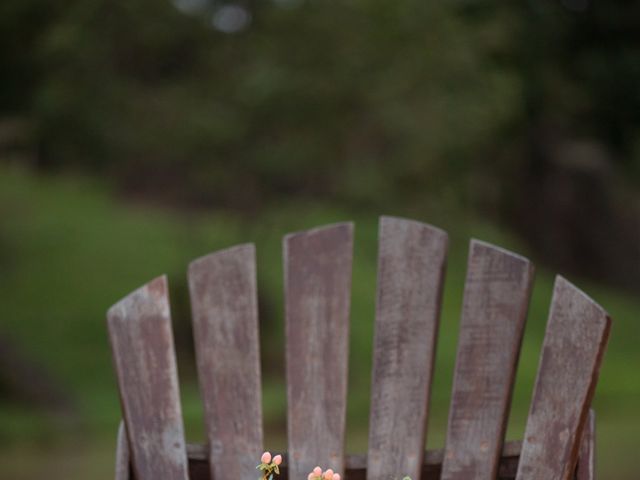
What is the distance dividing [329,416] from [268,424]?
6728 mm

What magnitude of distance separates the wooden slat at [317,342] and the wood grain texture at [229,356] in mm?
79

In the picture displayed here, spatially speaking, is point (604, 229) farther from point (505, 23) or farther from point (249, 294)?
point (249, 294)

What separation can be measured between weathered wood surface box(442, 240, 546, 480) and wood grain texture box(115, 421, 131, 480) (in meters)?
0.64

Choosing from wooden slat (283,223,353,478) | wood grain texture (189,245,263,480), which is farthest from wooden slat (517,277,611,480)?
wood grain texture (189,245,263,480)

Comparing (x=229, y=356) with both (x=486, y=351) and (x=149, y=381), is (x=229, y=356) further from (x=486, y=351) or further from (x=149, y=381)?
(x=486, y=351)

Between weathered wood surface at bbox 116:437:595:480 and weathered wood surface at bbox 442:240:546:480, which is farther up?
weathered wood surface at bbox 442:240:546:480

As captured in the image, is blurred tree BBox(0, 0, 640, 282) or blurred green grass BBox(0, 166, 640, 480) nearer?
blurred green grass BBox(0, 166, 640, 480)

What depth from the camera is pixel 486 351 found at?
2.27 metres

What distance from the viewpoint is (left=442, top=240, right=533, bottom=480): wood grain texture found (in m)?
2.24

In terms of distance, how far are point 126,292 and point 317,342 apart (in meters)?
10.1

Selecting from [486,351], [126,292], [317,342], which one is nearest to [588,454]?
[486,351]

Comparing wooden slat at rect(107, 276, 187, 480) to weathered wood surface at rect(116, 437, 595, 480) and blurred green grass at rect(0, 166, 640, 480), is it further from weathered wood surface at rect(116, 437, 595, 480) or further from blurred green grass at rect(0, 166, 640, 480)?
blurred green grass at rect(0, 166, 640, 480)

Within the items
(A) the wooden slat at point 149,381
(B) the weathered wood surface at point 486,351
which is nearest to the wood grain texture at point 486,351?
(B) the weathered wood surface at point 486,351

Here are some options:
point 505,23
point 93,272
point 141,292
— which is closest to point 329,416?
point 141,292
